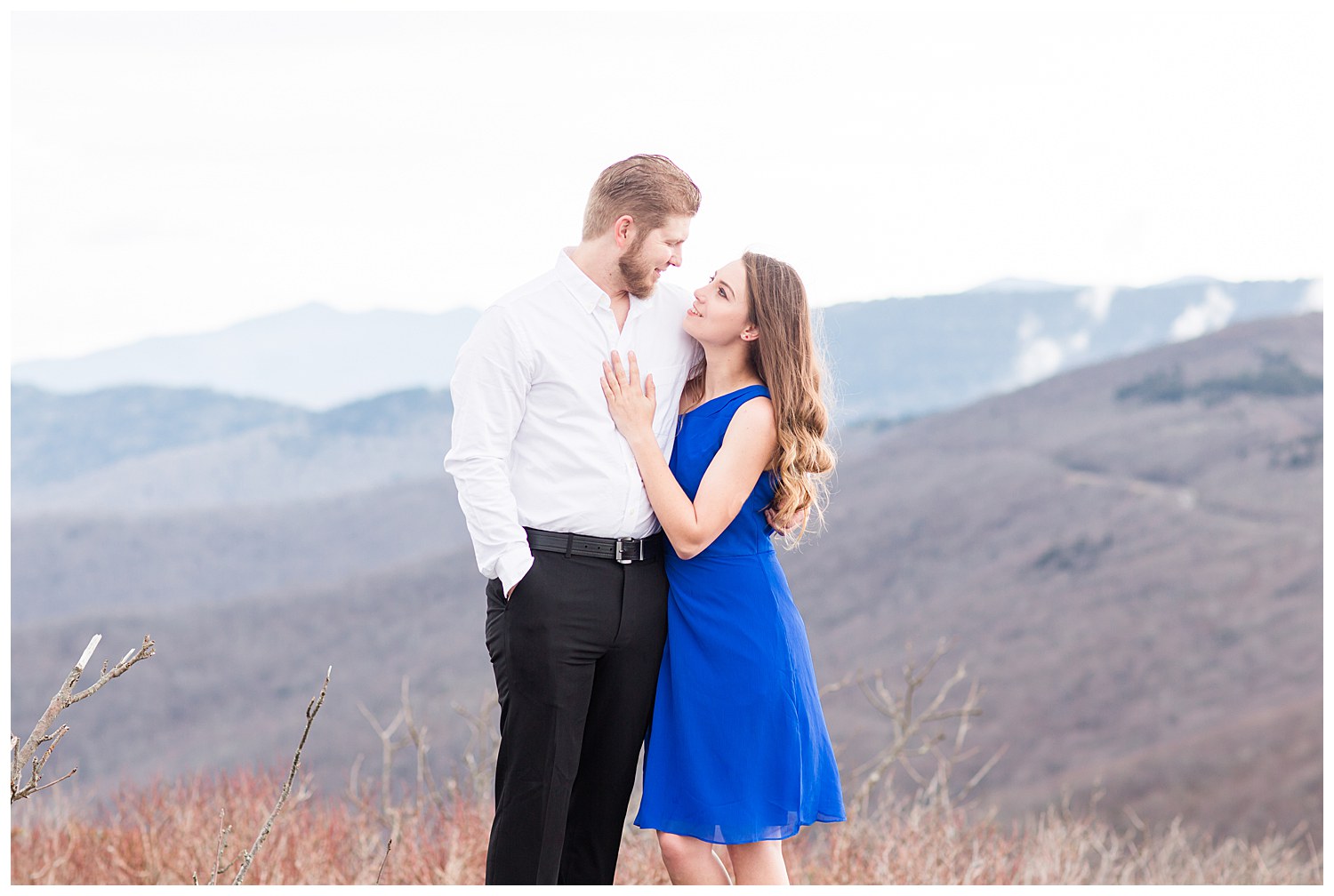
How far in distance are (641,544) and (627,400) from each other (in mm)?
328

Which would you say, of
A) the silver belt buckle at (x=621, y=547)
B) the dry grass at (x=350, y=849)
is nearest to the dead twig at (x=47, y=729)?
the silver belt buckle at (x=621, y=547)

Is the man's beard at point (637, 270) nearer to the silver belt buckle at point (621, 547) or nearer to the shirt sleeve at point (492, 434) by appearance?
the shirt sleeve at point (492, 434)

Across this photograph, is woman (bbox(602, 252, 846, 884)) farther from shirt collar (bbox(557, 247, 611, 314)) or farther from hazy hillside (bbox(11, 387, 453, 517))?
hazy hillside (bbox(11, 387, 453, 517))

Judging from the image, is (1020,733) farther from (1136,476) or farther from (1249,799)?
(1136,476)

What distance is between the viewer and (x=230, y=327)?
288 feet

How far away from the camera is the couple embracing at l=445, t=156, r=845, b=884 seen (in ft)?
8.95

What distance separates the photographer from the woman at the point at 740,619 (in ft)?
9.27

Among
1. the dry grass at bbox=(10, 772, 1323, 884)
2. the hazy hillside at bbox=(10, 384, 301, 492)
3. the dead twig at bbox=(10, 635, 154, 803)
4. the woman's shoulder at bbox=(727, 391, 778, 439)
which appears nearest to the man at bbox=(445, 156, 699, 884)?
the woman's shoulder at bbox=(727, 391, 778, 439)

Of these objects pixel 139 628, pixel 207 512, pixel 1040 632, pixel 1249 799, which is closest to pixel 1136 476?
pixel 1040 632

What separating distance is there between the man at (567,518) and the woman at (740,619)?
0.08 m

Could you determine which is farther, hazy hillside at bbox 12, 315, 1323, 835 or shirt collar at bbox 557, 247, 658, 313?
hazy hillside at bbox 12, 315, 1323, 835

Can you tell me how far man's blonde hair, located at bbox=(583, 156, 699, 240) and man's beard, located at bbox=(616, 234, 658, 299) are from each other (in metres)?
0.04

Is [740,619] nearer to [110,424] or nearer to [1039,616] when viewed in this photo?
[1039,616]

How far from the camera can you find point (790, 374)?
2.82 metres
